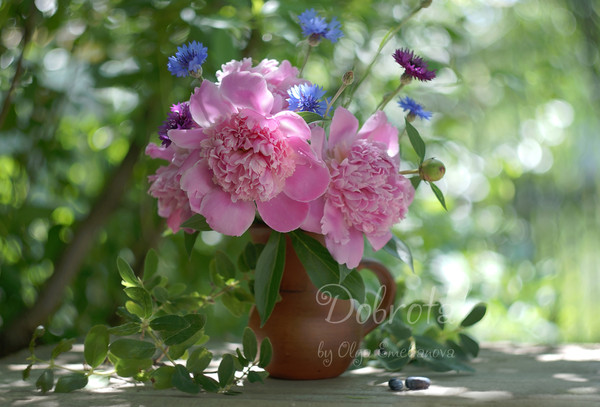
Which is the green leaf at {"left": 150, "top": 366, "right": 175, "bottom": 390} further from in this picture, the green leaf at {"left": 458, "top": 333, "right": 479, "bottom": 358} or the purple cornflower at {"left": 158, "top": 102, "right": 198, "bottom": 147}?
the green leaf at {"left": 458, "top": 333, "right": 479, "bottom": 358}

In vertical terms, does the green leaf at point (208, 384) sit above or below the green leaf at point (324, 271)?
below

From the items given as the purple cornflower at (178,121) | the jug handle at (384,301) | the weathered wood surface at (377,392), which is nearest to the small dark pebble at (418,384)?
the weathered wood surface at (377,392)

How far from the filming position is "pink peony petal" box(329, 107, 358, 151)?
1.81 feet

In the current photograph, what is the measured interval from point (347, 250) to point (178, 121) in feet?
0.64

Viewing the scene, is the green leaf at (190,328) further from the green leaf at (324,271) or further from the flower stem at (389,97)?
the flower stem at (389,97)

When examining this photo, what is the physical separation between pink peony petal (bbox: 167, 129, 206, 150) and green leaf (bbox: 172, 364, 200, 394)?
20 centimetres

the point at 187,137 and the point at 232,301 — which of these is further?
the point at 232,301

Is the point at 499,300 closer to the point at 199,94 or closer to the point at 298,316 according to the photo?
the point at 298,316

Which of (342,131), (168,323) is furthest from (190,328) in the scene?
(342,131)

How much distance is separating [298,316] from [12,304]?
0.64 m

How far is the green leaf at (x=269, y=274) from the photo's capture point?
55cm

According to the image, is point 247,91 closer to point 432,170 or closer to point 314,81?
point 432,170

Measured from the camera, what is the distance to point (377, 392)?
0.56 metres

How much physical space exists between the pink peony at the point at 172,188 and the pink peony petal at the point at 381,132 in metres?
0.17
